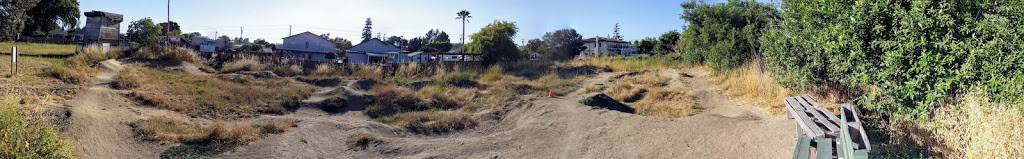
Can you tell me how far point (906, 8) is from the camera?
20.4 feet

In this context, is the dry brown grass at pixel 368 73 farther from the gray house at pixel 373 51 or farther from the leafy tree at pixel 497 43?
the gray house at pixel 373 51

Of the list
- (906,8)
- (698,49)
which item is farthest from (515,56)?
(906,8)

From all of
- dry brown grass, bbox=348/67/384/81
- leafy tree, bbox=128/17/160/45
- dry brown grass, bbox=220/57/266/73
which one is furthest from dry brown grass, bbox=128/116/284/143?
leafy tree, bbox=128/17/160/45

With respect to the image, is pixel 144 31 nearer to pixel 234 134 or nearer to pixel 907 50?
pixel 234 134

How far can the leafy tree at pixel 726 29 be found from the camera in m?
14.4

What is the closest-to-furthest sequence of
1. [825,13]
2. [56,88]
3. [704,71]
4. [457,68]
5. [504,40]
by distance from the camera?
[825,13] → [56,88] → [704,71] → [457,68] → [504,40]

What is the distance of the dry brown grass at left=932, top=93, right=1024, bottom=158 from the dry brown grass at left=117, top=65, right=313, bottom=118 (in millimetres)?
10633

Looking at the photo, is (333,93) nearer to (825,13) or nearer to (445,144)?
(445,144)

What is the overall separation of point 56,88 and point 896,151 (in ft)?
41.2

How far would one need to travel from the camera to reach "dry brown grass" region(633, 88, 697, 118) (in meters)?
10.3

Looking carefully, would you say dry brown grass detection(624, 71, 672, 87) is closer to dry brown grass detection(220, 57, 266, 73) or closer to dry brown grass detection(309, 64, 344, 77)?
dry brown grass detection(309, 64, 344, 77)

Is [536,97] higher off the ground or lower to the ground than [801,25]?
lower

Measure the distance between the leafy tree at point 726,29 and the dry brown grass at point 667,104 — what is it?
198 cm

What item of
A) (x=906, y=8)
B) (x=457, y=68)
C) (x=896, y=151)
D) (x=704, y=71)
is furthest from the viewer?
(x=457, y=68)
